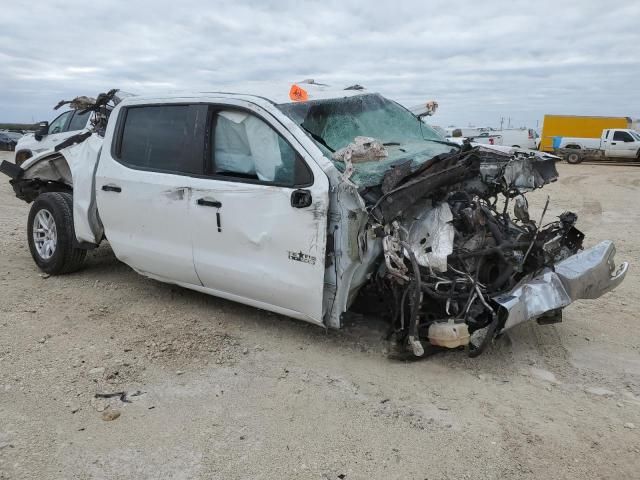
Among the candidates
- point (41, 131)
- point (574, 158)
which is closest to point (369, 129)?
point (41, 131)

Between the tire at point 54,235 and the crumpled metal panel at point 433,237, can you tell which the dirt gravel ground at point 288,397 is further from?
the crumpled metal panel at point 433,237

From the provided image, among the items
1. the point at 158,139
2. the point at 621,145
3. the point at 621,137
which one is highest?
the point at 158,139

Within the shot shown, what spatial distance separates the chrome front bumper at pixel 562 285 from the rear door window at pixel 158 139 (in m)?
2.45

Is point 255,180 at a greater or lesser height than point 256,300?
greater

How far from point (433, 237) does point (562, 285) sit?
37.1 inches

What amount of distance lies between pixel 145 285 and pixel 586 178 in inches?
642

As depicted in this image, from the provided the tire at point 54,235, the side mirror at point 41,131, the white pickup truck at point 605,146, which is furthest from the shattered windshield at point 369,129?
the white pickup truck at point 605,146

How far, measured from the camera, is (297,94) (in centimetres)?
431

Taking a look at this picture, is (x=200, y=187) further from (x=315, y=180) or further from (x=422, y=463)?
(x=422, y=463)

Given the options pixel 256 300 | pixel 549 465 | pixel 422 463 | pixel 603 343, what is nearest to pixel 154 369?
pixel 256 300

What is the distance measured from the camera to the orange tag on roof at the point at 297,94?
13.8 ft

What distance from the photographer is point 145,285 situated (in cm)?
560

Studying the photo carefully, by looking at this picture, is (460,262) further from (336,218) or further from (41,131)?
(41,131)

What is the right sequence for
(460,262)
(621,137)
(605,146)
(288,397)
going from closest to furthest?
(288,397) → (460,262) → (621,137) → (605,146)
